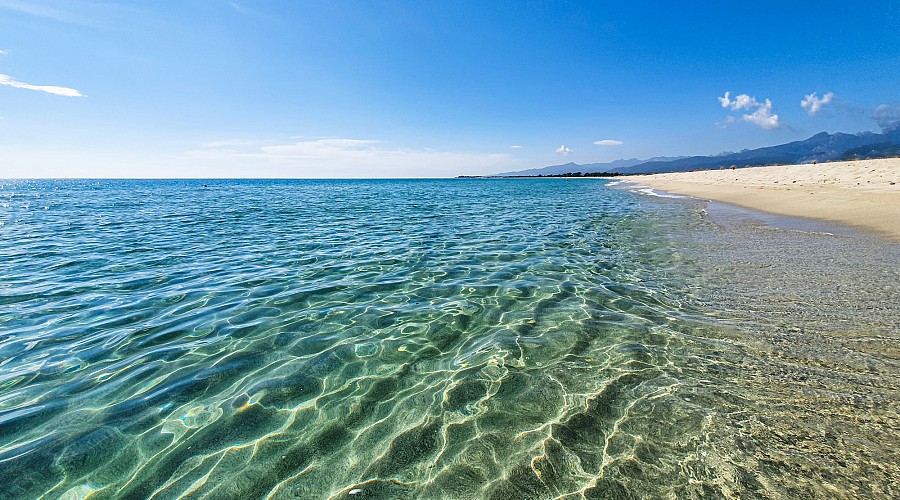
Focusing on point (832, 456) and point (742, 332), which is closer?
point (832, 456)

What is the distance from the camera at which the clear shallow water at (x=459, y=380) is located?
2.88m

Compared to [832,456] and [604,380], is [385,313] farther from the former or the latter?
[832,456]

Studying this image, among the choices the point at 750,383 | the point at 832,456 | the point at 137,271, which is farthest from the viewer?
the point at 137,271

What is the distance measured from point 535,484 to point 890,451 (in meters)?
2.85

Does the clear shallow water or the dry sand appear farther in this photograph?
the dry sand

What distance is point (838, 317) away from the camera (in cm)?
525

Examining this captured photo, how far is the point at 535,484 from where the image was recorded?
2.78m

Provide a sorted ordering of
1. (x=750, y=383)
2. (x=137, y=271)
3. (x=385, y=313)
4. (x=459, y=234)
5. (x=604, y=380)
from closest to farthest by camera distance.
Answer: (x=750, y=383) < (x=604, y=380) < (x=385, y=313) < (x=137, y=271) < (x=459, y=234)

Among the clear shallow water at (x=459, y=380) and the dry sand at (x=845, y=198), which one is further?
the dry sand at (x=845, y=198)

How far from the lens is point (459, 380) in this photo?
14.1ft

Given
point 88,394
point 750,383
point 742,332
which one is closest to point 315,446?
point 88,394

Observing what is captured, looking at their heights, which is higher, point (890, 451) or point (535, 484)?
point (890, 451)

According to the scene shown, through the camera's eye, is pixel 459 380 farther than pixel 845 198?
No

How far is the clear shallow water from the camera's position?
2875 mm
